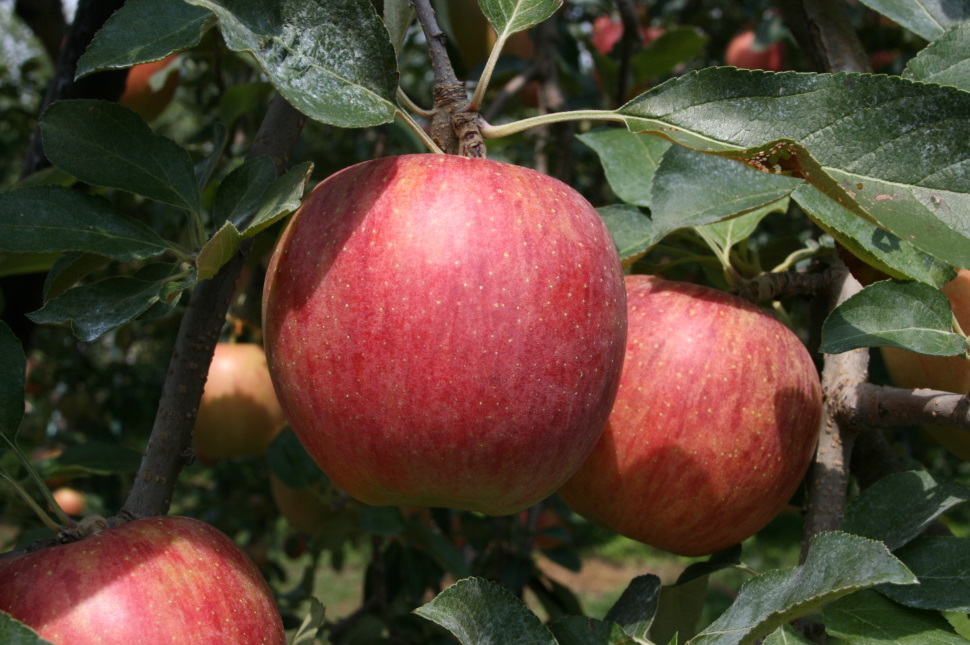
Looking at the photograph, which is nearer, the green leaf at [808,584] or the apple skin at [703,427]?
the green leaf at [808,584]

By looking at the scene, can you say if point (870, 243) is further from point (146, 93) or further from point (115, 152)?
point (146, 93)

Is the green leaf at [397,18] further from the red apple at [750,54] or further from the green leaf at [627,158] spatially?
the red apple at [750,54]

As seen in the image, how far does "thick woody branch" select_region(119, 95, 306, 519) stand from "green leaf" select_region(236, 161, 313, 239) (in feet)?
0.47

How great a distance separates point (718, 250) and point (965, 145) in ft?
1.30

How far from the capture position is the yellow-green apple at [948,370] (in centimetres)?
83

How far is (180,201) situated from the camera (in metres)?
0.77

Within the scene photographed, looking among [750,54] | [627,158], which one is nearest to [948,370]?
[627,158]

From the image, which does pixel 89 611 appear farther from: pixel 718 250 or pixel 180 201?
pixel 718 250

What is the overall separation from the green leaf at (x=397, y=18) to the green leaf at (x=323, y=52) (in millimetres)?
107

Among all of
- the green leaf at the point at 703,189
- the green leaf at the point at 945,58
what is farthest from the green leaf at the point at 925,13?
the green leaf at the point at 703,189

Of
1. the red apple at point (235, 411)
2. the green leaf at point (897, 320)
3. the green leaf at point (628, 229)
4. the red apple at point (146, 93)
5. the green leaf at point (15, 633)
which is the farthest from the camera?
the red apple at point (146, 93)

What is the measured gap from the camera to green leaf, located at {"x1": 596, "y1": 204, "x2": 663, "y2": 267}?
935mm

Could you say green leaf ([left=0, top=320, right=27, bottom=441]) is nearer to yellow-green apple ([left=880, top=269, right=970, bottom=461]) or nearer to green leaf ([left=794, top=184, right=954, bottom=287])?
green leaf ([left=794, top=184, right=954, bottom=287])

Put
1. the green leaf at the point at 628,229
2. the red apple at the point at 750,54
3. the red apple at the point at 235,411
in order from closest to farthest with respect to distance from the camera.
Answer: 1. the green leaf at the point at 628,229
2. the red apple at the point at 235,411
3. the red apple at the point at 750,54
